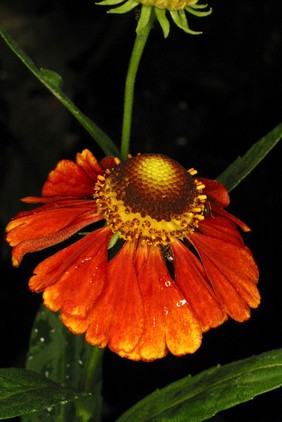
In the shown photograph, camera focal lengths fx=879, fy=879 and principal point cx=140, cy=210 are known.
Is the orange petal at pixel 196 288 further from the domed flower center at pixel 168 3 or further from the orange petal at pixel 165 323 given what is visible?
the domed flower center at pixel 168 3

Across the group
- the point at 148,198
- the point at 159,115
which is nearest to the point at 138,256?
the point at 148,198

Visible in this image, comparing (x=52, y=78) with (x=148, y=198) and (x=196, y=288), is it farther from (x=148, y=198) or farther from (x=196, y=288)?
(x=196, y=288)

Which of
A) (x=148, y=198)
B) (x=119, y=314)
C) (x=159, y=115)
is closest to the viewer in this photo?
(x=119, y=314)

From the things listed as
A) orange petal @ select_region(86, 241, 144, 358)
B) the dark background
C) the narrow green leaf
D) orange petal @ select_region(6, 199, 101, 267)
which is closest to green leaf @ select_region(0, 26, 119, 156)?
the narrow green leaf

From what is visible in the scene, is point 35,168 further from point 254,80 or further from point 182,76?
point 254,80

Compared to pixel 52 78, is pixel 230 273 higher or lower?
lower

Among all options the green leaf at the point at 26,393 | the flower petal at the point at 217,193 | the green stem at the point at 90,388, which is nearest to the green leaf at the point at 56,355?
the green stem at the point at 90,388

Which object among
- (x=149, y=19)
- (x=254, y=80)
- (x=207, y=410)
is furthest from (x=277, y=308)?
(x=149, y=19)

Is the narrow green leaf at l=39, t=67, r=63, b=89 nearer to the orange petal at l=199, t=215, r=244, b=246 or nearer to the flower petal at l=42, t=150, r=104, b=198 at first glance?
the flower petal at l=42, t=150, r=104, b=198
